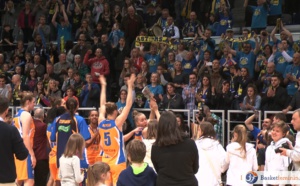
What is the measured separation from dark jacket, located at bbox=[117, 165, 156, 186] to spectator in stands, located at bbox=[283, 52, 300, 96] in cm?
817

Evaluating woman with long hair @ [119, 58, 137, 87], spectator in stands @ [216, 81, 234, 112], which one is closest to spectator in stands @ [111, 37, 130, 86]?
woman with long hair @ [119, 58, 137, 87]

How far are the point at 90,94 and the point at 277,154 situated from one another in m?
7.72

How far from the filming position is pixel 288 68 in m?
16.0

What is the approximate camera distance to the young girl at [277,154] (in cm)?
959

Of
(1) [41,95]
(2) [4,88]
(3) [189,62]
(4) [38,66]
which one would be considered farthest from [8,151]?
(4) [38,66]

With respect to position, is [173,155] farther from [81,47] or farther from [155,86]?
[81,47]

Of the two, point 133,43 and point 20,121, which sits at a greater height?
point 133,43

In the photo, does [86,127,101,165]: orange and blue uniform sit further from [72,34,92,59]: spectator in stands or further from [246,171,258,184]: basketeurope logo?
[72,34,92,59]: spectator in stands

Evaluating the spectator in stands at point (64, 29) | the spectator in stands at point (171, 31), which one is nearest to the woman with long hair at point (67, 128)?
the spectator in stands at point (171, 31)

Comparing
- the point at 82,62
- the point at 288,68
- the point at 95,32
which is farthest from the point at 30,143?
the point at 95,32

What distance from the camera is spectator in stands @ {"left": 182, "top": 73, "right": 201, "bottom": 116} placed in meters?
15.2

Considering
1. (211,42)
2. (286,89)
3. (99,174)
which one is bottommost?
(99,174)

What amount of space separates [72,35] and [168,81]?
621 centimetres

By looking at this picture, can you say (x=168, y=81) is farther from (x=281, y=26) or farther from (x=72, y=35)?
(x=72, y=35)
